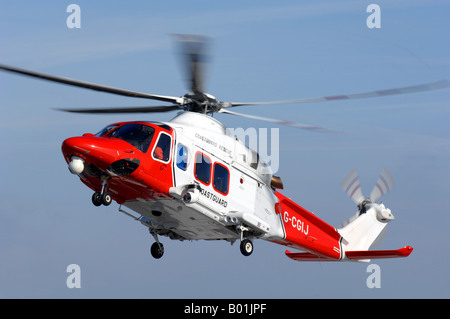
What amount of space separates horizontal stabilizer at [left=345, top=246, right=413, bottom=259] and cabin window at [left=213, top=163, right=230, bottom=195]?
21.3ft

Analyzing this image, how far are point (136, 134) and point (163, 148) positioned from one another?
767 mm

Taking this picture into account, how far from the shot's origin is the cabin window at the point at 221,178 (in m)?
18.2

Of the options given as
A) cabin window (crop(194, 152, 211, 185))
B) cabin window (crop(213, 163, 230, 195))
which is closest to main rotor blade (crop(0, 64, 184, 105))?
cabin window (crop(194, 152, 211, 185))

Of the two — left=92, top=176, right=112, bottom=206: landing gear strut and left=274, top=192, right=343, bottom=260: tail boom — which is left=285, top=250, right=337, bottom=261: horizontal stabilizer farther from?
left=92, top=176, right=112, bottom=206: landing gear strut

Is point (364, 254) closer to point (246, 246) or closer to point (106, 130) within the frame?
point (246, 246)

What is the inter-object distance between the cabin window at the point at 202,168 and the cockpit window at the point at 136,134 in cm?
155

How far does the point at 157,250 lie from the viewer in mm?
19859

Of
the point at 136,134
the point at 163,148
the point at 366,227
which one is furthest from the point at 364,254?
the point at 136,134

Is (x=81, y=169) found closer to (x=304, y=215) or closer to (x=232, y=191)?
(x=232, y=191)

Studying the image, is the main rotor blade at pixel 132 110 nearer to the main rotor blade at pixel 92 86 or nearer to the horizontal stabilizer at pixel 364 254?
the main rotor blade at pixel 92 86

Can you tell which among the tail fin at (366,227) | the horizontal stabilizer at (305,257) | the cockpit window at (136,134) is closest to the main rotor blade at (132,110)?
the cockpit window at (136,134)

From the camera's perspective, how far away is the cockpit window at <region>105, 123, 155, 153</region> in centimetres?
1672

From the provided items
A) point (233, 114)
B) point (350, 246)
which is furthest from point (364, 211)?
point (233, 114)
